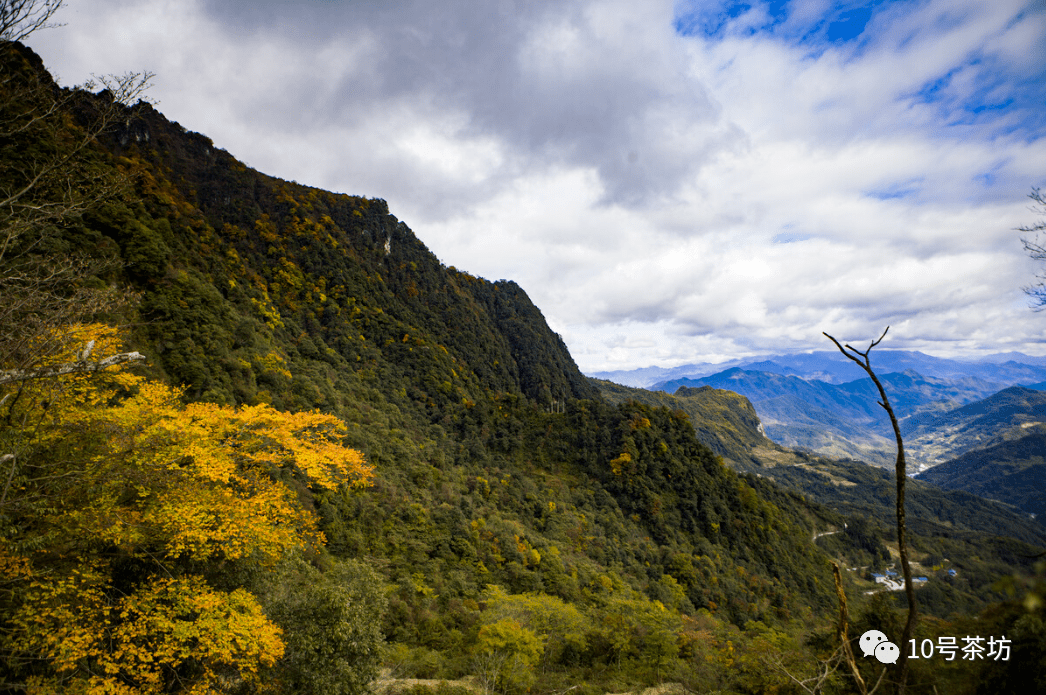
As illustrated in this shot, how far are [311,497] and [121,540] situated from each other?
20.5 metres

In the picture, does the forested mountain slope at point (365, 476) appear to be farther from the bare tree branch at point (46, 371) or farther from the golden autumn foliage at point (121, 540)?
the bare tree branch at point (46, 371)

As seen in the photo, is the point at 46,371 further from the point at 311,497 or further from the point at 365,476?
the point at 311,497

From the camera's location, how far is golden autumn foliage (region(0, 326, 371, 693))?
10094 mm

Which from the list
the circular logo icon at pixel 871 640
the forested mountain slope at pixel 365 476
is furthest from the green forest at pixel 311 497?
the circular logo icon at pixel 871 640

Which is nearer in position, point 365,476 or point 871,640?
point 871,640

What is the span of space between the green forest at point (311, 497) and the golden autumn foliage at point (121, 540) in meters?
0.10

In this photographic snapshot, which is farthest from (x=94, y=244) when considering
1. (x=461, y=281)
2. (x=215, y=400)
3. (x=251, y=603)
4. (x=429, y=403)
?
(x=461, y=281)

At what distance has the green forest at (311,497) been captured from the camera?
10.2m

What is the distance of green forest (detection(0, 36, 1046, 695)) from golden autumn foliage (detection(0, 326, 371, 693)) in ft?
0.32

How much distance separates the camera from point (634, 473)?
66.9 metres

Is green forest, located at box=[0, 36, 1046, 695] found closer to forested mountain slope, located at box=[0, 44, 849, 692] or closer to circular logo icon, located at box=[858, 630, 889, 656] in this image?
forested mountain slope, located at box=[0, 44, 849, 692]

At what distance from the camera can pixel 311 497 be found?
30.1 metres

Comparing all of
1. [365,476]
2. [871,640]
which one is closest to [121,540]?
[365,476]

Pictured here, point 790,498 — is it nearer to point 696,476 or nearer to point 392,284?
point 696,476
